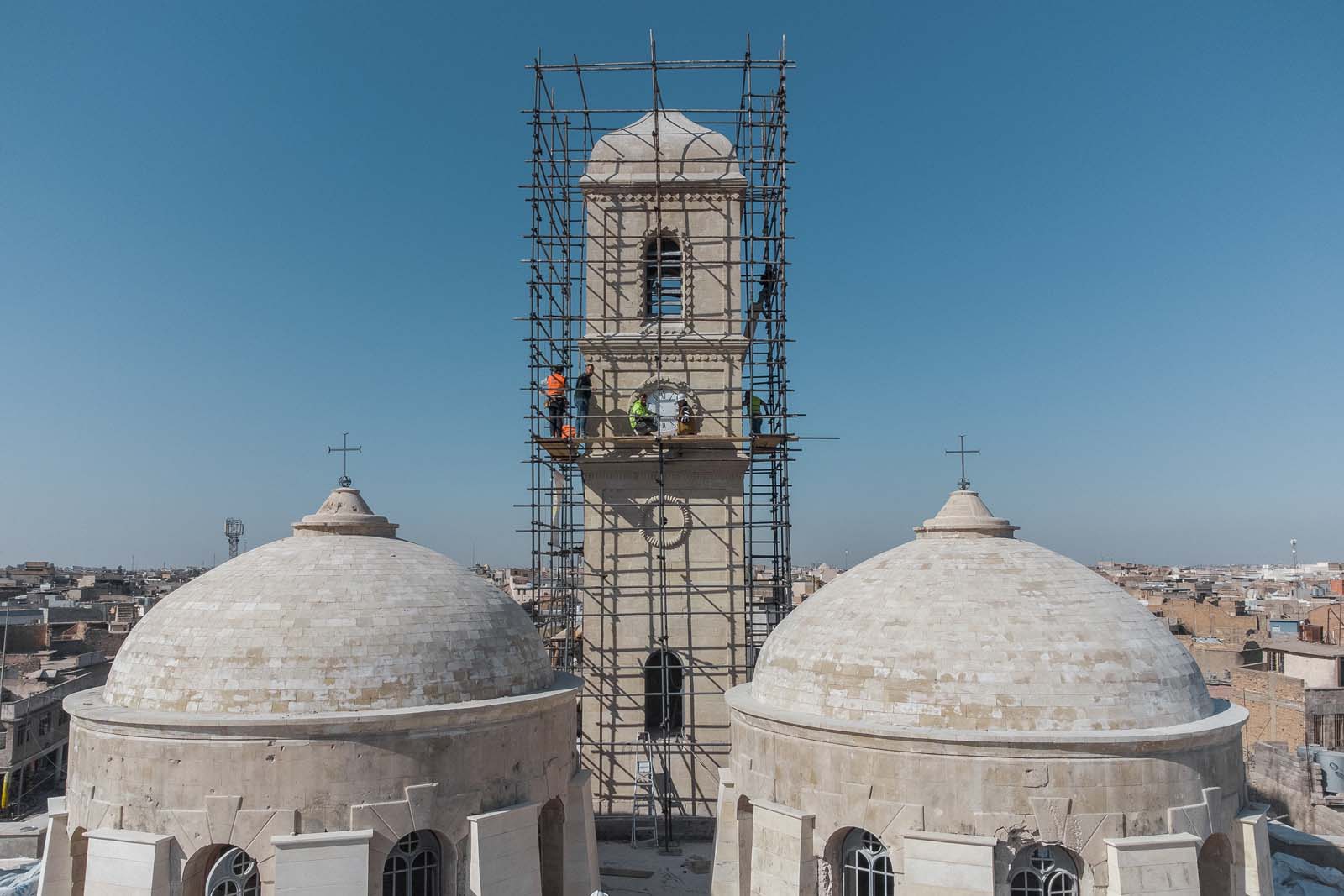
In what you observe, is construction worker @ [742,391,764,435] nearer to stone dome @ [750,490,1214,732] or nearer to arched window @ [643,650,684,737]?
arched window @ [643,650,684,737]

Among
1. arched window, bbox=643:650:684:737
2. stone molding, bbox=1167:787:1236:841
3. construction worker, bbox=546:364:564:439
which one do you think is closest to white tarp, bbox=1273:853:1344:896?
stone molding, bbox=1167:787:1236:841

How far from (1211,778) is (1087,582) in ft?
11.0

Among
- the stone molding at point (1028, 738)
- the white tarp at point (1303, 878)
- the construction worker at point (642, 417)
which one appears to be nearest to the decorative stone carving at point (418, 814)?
the stone molding at point (1028, 738)

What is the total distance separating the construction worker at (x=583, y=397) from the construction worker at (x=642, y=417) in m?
1.15

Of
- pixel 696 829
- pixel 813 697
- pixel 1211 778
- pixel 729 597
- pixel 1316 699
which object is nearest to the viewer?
pixel 1211 778

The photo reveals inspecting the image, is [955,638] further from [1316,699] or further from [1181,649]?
[1316,699]

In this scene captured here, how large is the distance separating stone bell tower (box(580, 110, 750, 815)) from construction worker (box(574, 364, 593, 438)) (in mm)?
189

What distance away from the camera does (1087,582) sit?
15367 millimetres

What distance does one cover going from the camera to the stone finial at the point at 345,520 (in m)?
16.9

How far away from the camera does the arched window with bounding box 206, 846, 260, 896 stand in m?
13.4

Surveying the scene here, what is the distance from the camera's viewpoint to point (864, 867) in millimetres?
13883

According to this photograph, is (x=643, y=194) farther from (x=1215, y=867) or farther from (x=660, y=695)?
(x=1215, y=867)

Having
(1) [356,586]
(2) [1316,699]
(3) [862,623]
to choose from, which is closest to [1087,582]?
(3) [862,623]

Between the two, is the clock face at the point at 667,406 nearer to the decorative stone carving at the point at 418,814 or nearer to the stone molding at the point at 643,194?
the stone molding at the point at 643,194
